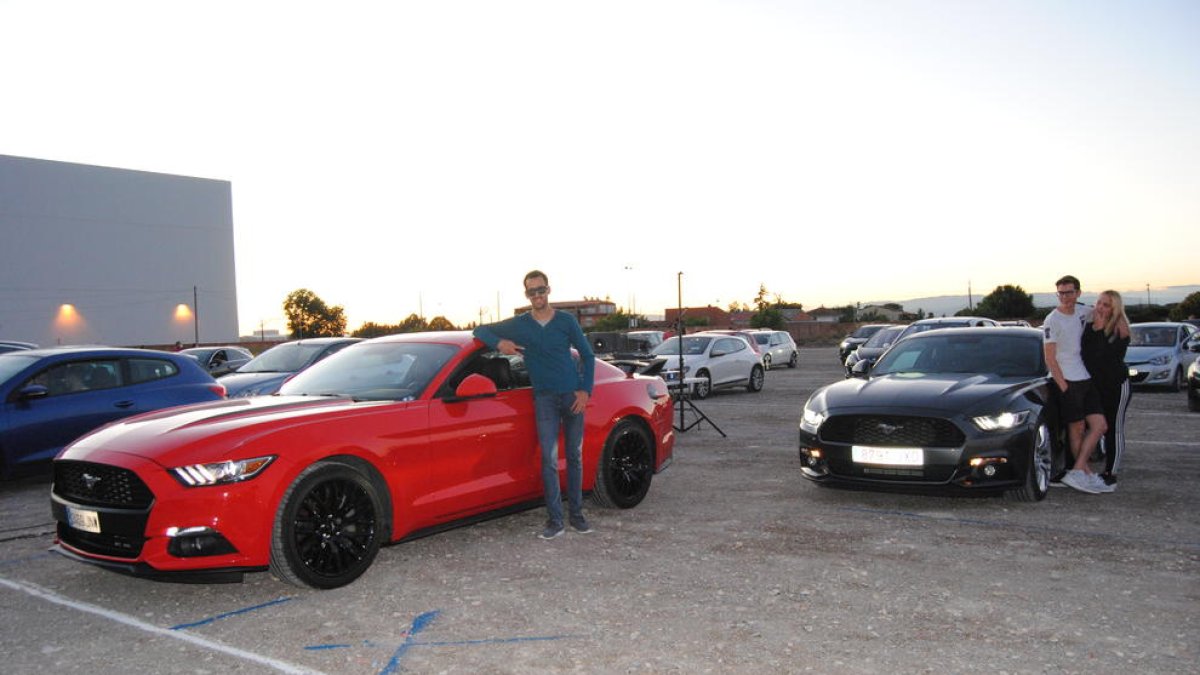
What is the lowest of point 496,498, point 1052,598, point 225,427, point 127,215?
point 1052,598

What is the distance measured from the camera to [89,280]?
209 feet

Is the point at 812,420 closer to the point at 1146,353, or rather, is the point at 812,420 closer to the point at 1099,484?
the point at 1099,484

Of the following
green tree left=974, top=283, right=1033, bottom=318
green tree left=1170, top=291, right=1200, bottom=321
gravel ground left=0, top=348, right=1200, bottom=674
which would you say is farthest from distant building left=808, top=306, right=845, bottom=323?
gravel ground left=0, top=348, right=1200, bottom=674

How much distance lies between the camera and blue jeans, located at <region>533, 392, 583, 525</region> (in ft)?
19.9

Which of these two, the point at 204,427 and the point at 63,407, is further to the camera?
the point at 63,407

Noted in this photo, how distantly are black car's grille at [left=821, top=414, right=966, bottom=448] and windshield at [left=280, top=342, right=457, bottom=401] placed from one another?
315 cm

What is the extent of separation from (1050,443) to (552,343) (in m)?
4.29

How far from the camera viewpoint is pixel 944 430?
6602mm

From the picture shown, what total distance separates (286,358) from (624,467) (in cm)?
787

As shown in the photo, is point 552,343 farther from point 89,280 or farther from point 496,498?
point 89,280

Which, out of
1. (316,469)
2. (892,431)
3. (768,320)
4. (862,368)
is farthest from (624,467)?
(768,320)

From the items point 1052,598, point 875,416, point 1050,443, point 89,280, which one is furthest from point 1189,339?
point 89,280

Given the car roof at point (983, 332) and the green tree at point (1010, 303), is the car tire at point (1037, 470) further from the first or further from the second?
the green tree at point (1010, 303)

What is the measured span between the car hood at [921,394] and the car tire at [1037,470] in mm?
402
